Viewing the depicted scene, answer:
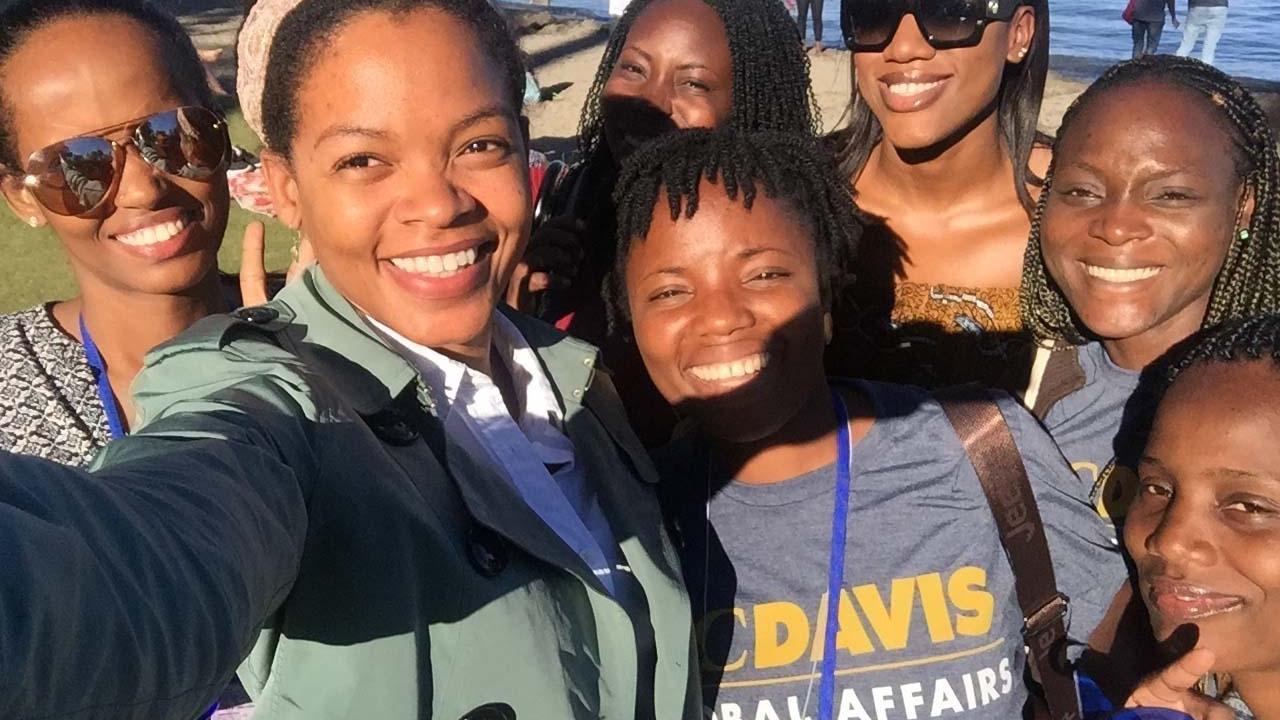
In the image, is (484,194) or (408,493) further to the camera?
(484,194)

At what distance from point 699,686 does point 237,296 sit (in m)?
1.53

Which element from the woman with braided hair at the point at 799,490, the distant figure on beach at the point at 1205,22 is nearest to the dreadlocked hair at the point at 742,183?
the woman with braided hair at the point at 799,490

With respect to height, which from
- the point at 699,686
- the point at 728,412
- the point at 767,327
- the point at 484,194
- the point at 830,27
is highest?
the point at 484,194

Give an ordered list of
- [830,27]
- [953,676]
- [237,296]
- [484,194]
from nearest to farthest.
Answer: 1. [484,194]
2. [953,676]
3. [237,296]
4. [830,27]

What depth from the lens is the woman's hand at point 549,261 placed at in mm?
2729

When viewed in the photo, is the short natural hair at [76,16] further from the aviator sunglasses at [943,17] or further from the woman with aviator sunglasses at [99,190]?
the aviator sunglasses at [943,17]

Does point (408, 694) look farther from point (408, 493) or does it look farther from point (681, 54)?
point (681, 54)

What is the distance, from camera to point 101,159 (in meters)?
2.08

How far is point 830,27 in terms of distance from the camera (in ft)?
55.8

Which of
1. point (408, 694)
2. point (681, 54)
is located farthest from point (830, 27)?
point (408, 694)

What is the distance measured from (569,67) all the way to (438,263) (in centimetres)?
1222

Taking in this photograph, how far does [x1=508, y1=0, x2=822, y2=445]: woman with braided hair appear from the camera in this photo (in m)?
2.74

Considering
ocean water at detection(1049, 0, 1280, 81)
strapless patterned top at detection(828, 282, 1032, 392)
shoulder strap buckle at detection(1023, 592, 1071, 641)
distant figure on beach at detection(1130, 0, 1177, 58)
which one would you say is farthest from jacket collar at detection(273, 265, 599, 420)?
ocean water at detection(1049, 0, 1280, 81)

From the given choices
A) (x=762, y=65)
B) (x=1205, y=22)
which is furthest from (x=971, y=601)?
(x=1205, y=22)
